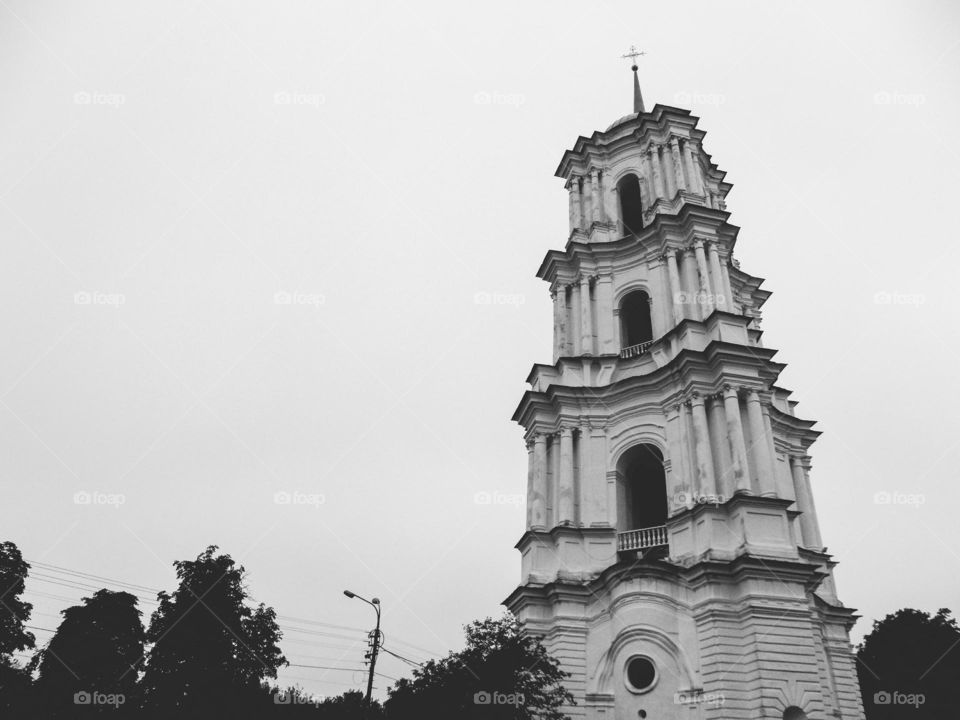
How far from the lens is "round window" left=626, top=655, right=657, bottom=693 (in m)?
21.4

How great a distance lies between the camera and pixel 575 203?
33781 millimetres

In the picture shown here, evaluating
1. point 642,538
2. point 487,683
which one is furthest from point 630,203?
point 487,683

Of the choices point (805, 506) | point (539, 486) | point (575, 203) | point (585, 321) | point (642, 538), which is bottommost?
point (642, 538)

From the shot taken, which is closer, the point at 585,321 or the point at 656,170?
the point at 585,321

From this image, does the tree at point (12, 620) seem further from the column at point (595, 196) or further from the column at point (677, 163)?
the column at point (677, 163)

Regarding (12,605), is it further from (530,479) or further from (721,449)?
(721,449)

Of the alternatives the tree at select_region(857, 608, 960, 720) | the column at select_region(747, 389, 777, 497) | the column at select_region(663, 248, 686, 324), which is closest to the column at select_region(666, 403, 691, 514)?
the column at select_region(747, 389, 777, 497)

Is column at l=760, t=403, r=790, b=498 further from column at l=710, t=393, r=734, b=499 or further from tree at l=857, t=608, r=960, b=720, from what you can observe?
tree at l=857, t=608, r=960, b=720

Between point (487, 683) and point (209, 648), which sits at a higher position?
point (209, 648)

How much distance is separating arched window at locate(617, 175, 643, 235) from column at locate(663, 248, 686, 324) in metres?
4.17

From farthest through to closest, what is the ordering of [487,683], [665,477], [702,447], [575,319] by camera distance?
[575,319] < [665,477] < [702,447] < [487,683]

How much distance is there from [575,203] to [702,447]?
13.9 m

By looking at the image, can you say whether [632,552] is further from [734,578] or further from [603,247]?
[603,247]

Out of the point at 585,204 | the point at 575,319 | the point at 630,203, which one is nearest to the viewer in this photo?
the point at 575,319
